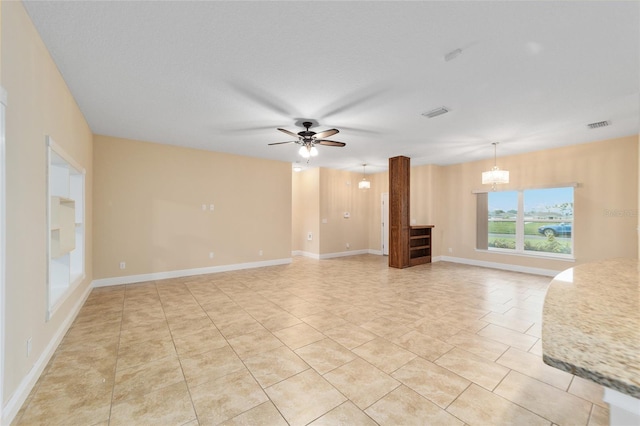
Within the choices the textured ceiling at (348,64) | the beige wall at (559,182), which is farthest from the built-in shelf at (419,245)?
the textured ceiling at (348,64)

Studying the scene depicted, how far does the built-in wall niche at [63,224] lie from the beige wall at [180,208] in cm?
110

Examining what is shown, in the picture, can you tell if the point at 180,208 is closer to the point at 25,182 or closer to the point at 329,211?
the point at 25,182

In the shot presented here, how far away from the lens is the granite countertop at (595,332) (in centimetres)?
56

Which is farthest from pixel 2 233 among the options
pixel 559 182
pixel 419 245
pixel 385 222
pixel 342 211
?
pixel 385 222

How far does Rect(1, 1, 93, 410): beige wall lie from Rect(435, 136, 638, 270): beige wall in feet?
26.7

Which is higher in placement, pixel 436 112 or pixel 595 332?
pixel 436 112

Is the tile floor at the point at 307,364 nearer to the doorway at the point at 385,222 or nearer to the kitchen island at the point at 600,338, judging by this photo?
the kitchen island at the point at 600,338

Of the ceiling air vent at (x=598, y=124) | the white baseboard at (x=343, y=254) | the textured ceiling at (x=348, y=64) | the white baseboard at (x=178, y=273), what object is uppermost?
the textured ceiling at (x=348, y=64)

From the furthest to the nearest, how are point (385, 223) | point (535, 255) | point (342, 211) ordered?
point (385, 223)
point (342, 211)
point (535, 255)

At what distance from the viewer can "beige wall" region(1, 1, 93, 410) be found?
180 centimetres

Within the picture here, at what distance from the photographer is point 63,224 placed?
9.98ft

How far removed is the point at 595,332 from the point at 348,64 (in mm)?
2691

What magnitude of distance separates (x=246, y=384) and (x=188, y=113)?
143 inches

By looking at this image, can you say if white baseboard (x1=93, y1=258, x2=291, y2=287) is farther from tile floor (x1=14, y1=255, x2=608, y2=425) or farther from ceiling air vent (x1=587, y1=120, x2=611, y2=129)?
ceiling air vent (x1=587, y1=120, x2=611, y2=129)
